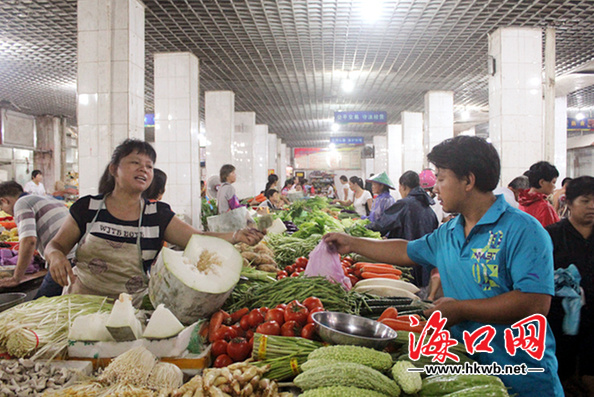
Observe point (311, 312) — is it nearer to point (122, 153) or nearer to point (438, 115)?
point (122, 153)

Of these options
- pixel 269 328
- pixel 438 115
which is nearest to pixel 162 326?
pixel 269 328

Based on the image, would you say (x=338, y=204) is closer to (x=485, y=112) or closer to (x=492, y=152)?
(x=485, y=112)

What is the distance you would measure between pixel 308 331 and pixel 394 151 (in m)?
20.0

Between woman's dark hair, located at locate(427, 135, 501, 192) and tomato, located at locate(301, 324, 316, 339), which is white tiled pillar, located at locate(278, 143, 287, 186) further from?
woman's dark hair, located at locate(427, 135, 501, 192)

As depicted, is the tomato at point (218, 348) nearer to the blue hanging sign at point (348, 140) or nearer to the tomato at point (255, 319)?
the tomato at point (255, 319)

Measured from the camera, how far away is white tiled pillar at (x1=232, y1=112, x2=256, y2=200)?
1708 cm

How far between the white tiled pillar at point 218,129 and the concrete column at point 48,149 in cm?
959

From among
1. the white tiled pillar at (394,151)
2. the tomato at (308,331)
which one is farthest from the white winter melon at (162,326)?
the white tiled pillar at (394,151)

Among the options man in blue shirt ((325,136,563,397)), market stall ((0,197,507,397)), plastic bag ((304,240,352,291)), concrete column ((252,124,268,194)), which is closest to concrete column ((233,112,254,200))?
concrete column ((252,124,268,194))

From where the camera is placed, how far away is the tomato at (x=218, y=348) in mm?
2129

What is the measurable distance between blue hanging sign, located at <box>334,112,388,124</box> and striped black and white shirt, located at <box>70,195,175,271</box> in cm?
1343

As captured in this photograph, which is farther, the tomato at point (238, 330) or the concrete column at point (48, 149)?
the concrete column at point (48, 149)

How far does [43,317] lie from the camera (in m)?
2.27

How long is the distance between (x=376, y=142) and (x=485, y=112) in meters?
8.67
